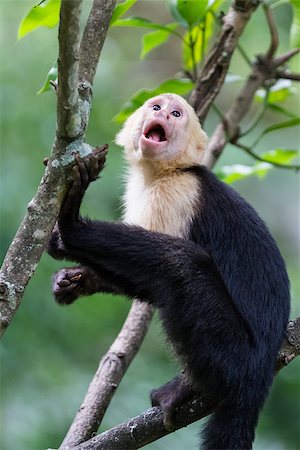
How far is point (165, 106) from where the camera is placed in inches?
137

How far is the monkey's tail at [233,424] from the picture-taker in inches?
110

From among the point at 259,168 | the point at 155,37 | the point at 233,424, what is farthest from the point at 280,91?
the point at 233,424

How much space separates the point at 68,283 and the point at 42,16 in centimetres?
116

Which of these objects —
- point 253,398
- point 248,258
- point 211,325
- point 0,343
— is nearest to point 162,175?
point 248,258

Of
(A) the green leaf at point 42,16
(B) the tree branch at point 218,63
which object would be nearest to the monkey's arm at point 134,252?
(A) the green leaf at point 42,16

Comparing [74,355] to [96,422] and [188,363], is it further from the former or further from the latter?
[188,363]

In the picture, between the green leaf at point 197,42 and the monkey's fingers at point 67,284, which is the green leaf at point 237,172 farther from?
the monkey's fingers at point 67,284

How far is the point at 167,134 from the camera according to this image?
3434 millimetres

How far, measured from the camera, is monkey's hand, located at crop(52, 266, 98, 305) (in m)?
A: 3.23

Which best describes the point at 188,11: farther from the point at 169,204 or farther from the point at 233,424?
the point at 233,424

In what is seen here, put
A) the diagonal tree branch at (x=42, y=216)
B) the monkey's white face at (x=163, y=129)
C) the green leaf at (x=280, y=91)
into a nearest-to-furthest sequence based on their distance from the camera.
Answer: the diagonal tree branch at (x=42, y=216) < the monkey's white face at (x=163, y=129) < the green leaf at (x=280, y=91)

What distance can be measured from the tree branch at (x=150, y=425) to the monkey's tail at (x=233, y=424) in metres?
0.06

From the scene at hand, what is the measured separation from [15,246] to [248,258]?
1035 millimetres

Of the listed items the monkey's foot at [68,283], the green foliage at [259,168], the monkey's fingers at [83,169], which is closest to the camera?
the monkey's fingers at [83,169]
